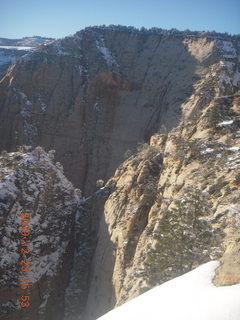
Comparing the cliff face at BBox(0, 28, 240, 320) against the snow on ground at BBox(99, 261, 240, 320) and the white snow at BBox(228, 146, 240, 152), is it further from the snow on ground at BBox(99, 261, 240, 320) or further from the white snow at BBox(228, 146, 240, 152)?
the snow on ground at BBox(99, 261, 240, 320)

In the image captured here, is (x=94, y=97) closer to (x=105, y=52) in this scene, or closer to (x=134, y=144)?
(x=105, y=52)

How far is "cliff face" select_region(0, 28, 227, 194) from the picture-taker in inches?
1886

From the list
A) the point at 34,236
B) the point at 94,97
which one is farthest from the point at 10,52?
the point at 34,236

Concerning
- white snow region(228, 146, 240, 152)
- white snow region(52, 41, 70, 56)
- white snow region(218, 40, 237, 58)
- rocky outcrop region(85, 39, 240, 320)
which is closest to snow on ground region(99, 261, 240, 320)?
rocky outcrop region(85, 39, 240, 320)

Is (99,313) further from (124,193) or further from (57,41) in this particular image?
(57,41)

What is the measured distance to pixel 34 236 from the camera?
64.8ft

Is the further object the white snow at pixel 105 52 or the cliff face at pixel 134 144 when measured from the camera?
the white snow at pixel 105 52

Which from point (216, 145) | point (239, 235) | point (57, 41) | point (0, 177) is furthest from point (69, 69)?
point (239, 235)

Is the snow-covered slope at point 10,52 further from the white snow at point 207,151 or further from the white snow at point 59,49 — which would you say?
the white snow at point 207,151

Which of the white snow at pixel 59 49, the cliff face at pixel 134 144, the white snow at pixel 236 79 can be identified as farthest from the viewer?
the white snow at pixel 59 49

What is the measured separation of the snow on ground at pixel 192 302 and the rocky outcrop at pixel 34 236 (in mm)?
11949

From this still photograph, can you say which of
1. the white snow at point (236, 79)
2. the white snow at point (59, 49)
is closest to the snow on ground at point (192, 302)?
the white snow at point (236, 79)

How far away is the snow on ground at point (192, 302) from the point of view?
520 cm

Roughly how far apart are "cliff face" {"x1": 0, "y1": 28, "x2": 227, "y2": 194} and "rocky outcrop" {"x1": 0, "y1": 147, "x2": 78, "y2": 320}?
22850mm
